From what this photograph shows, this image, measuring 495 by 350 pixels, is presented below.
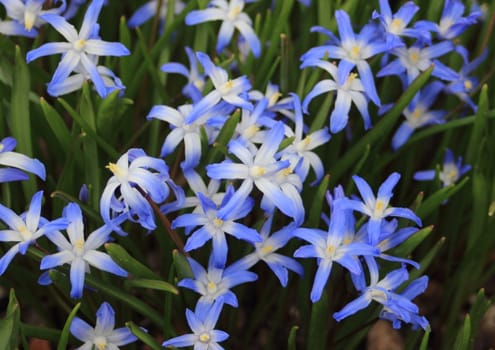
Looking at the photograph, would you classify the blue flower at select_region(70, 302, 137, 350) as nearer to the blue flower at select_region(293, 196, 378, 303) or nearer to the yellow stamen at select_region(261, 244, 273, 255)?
the yellow stamen at select_region(261, 244, 273, 255)

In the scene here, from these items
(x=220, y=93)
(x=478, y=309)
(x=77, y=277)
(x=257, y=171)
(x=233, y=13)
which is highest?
(x=233, y=13)

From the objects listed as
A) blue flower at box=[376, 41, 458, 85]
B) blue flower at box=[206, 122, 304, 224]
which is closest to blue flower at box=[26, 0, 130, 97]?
blue flower at box=[206, 122, 304, 224]

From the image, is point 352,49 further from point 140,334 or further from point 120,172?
point 140,334

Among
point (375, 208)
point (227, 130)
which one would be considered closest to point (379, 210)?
point (375, 208)

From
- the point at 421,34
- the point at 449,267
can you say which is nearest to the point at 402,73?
the point at 421,34

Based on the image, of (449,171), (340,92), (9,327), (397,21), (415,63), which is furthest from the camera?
(449,171)
